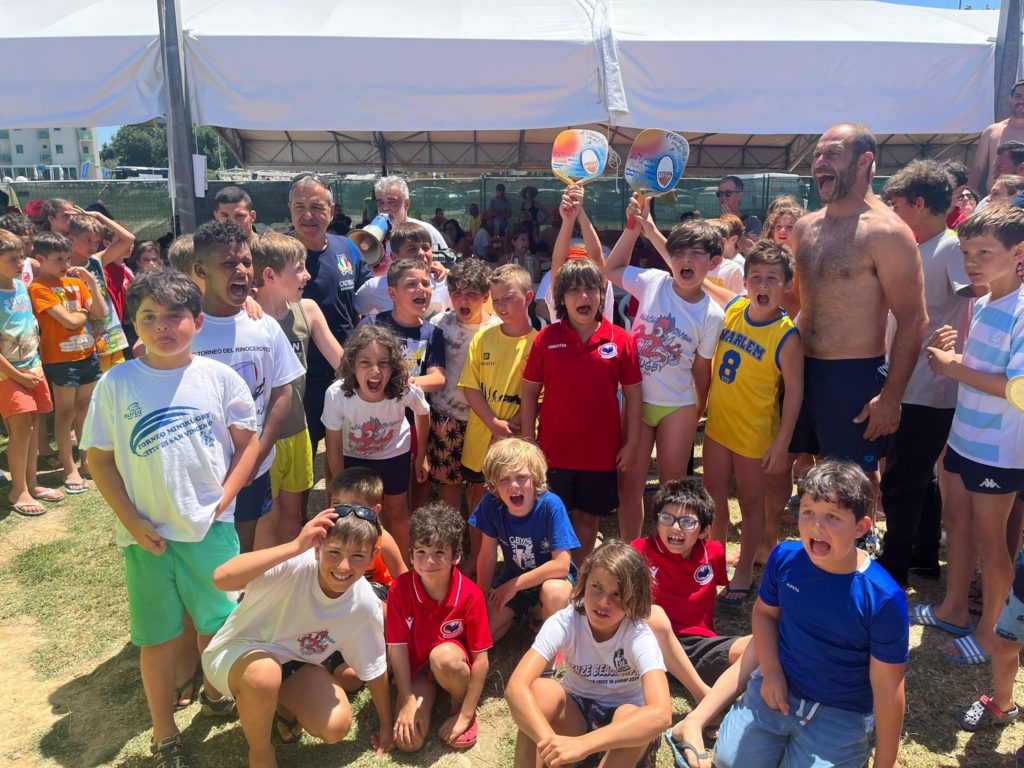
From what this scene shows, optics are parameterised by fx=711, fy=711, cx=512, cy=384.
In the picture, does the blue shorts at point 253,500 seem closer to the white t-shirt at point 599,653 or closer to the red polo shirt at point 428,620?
the red polo shirt at point 428,620

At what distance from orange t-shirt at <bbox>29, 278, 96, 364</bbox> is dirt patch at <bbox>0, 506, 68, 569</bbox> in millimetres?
1087

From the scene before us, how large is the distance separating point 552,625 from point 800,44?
6.09 m

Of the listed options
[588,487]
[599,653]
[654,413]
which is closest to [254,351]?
[588,487]

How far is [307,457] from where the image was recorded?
353 centimetres

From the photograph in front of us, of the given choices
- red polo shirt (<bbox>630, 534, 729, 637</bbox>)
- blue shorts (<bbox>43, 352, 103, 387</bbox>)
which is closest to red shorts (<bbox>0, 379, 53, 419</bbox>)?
blue shorts (<bbox>43, 352, 103, 387</bbox>)

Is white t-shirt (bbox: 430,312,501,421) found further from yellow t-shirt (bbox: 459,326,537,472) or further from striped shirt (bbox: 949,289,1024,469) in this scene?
striped shirt (bbox: 949,289,1024,469)

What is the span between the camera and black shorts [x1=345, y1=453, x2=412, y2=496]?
3475 mm

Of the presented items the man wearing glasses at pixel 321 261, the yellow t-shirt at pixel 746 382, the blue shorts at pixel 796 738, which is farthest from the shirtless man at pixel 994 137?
the man wearing glasses at pixel 321 261

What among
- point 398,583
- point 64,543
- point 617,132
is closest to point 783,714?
point 398,583

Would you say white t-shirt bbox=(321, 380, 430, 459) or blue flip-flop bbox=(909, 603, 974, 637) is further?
white t-shirt bbox=(321, 380, 430, 459)

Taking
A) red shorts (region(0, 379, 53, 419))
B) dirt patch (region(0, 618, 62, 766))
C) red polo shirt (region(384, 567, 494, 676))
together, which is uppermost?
red shorts (region(0, 379, 53, 419))

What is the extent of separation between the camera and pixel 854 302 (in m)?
3.12

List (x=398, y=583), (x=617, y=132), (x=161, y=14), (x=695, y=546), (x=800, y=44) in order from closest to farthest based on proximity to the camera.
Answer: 1. (x=398, y=583)
2. (x=695, y=546)
3. (x=161, y=14)
4. (x=800, y=44)
5. (x=617, y=132)

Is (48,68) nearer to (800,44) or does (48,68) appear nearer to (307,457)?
(307,457)
